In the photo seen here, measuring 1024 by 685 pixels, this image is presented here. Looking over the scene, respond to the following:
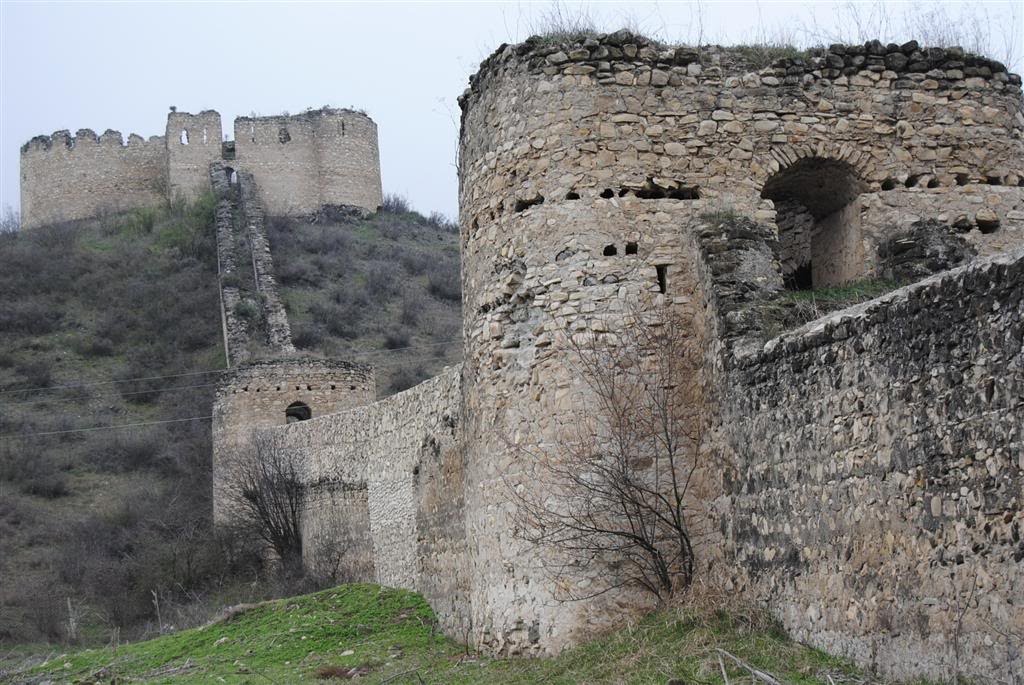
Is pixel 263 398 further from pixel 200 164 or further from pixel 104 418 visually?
pixel 200 164

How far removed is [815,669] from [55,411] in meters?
28.5

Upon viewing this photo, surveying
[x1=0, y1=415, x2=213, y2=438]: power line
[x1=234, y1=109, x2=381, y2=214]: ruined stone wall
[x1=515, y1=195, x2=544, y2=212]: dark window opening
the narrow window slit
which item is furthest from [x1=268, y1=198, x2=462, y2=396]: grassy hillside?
the narrow window slit

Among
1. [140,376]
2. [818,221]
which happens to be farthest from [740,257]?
[140,376]

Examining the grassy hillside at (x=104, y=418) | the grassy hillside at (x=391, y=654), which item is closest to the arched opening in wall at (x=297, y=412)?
the grassy hillside at (x=104, y=418)

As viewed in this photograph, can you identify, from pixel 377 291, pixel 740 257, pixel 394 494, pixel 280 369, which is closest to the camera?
pixel 740 257

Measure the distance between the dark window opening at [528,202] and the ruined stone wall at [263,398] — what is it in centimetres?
1632

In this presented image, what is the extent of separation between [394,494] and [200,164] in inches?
1178

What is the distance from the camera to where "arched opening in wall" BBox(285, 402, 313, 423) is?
2532cm

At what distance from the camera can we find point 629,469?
8359 mm

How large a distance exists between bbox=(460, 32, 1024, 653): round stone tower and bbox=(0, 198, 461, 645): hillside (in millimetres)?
9609

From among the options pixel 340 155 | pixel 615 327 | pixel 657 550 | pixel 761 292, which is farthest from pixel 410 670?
pixel 340 155

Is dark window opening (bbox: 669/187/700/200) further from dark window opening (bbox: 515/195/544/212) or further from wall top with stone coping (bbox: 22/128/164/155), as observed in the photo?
wall top with stone coping (bbox: 22/128/164/155)

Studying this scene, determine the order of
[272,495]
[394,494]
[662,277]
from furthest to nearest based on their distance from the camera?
[272,495] < [394,494] < [662,277]

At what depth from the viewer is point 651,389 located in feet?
27.7
